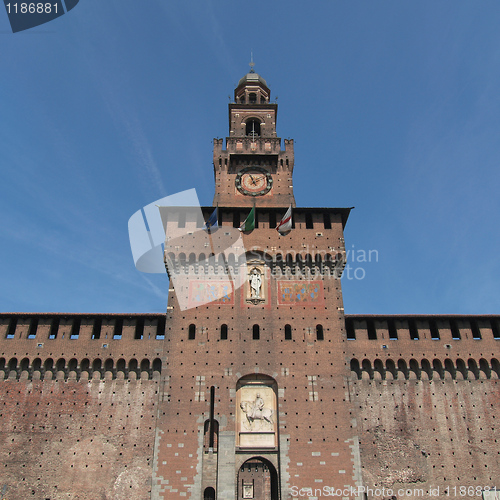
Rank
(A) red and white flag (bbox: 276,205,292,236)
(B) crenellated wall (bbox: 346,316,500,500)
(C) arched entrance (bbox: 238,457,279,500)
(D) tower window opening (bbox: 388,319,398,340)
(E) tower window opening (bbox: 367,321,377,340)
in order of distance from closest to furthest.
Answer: (B) crenellated wall (bbox: 346,316,500,500)
(D) tower window opening (bbox: 388,319,398,340)
(E) tower window opening (bbox: 367,321,377,340)
(A) red and white flag (bbox: 276,205,292,236)
(C) arched entrance (bbox: 238,457,279,500)

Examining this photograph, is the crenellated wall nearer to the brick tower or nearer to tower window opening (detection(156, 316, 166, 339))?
the brick tower

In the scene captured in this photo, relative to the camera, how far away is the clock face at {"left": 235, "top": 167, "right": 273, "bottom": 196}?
30.3m

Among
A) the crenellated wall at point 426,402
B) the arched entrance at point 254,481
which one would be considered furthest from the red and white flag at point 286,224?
the arched entrance at point 254,481

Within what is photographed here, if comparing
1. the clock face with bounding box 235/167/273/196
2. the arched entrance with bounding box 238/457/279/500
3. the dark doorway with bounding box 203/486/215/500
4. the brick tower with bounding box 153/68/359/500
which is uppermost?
the clock face with bounding box 235/167/273/196

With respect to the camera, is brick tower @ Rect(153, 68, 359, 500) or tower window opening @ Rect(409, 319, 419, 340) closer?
brick tower @ Rect(153, 68, 359, 500)

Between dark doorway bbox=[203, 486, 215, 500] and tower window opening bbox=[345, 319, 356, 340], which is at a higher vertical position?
tower window opening bbox=[345, 319, 356, 340]

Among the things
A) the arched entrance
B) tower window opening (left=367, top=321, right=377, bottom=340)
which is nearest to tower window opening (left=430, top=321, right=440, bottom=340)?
tower window opening (left=367, top=321, right=377, bottom=340)

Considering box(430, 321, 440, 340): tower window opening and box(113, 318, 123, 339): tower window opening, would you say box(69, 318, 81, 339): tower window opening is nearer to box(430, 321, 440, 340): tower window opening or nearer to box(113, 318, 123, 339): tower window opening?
box(113, 318, 123, 339): tower window opening

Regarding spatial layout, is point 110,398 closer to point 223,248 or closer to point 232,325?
point 232,325

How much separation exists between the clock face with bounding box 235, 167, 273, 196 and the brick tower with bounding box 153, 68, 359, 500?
27 cm

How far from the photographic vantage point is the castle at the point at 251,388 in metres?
22.2

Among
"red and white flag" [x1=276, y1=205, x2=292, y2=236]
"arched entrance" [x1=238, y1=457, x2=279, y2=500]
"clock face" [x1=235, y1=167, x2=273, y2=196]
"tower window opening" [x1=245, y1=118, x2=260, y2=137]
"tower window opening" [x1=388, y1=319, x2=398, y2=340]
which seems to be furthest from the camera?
"arched entrance" [x1=238, y1=457, x2=279, y2=500]

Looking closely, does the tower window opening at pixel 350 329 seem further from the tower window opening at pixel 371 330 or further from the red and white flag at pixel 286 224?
the red and white flag at pixel 286 224

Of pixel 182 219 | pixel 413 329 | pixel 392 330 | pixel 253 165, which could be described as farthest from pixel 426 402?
pixel 253 165
